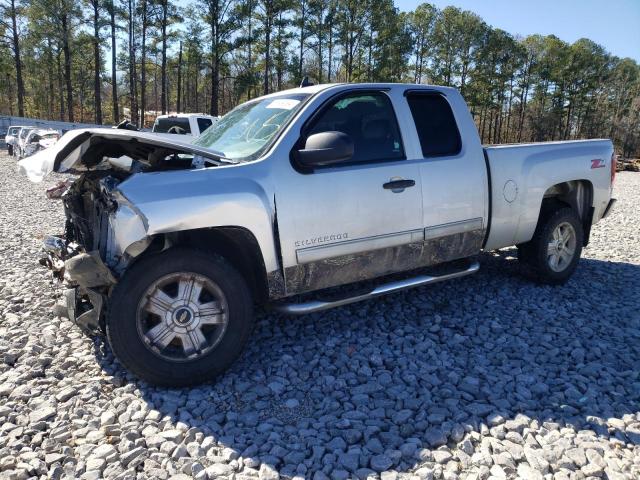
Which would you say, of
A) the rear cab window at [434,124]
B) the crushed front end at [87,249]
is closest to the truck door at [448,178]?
the rear cab window at [434,124]

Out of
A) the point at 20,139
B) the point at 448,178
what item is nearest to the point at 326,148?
the point at 448,178

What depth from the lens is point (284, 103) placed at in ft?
13.0

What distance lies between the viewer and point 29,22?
39.1 m

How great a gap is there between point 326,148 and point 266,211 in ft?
1.94

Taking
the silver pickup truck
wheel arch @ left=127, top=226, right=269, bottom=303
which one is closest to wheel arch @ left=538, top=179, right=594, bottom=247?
the silver pickup truck

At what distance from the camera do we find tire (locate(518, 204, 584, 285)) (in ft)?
16.5

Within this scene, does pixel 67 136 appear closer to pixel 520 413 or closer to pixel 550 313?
pixel 520 413

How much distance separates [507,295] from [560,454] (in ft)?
8.46

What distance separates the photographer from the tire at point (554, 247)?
16.5ft

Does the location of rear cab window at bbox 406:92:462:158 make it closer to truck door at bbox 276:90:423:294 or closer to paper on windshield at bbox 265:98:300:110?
truck door at bbox 276:90:423:294

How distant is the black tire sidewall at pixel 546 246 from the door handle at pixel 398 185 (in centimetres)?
197

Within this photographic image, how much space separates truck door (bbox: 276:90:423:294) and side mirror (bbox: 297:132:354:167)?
0.14 meters

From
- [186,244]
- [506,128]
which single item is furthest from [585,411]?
[506,128]

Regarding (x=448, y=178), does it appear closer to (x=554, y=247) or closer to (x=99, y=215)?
(x=554, y=247)
